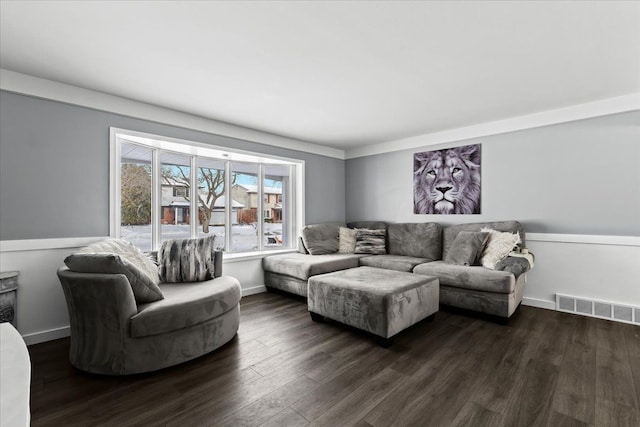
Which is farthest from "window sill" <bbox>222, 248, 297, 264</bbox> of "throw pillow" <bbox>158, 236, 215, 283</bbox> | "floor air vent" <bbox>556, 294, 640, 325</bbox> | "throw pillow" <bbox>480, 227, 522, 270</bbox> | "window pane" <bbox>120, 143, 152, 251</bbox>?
"floor air vent" <bbox>556, 294, 640, 325</bbox>

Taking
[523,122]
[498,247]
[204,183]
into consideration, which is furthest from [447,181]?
[204,183]

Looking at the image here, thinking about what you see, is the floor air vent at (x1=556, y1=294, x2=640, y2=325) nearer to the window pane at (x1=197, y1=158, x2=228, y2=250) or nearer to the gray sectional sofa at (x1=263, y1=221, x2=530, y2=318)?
the gray sectional sofa at (x1=263, y1=221, x2=530, y2=318)

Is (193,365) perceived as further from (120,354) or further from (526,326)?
(526,326)

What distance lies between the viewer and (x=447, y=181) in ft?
14.2

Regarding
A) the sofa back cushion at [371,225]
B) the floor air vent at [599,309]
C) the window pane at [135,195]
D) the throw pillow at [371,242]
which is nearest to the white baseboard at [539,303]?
the floor air vent at [599,309]

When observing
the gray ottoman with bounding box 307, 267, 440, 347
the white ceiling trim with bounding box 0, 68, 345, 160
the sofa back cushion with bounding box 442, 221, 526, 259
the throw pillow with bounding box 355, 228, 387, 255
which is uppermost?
the white ceiling trim with bounding box 0, 68, 345, 160

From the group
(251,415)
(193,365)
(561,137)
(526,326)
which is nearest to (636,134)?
(561,137)

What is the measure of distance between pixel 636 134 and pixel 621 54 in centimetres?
130

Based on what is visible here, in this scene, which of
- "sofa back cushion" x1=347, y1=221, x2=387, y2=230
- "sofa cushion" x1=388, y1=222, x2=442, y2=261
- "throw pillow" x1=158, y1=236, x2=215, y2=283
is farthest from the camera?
"sofa back cushion" x1=347, y1=221, x2=387, y2=230

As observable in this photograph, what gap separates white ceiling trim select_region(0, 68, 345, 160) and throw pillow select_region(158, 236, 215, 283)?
1.46 m

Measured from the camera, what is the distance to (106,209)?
2.92 meters

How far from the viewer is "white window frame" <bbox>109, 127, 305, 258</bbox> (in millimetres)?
2979

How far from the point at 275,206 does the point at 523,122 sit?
3.70 metres

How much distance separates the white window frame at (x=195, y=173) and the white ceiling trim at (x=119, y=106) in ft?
0.66
